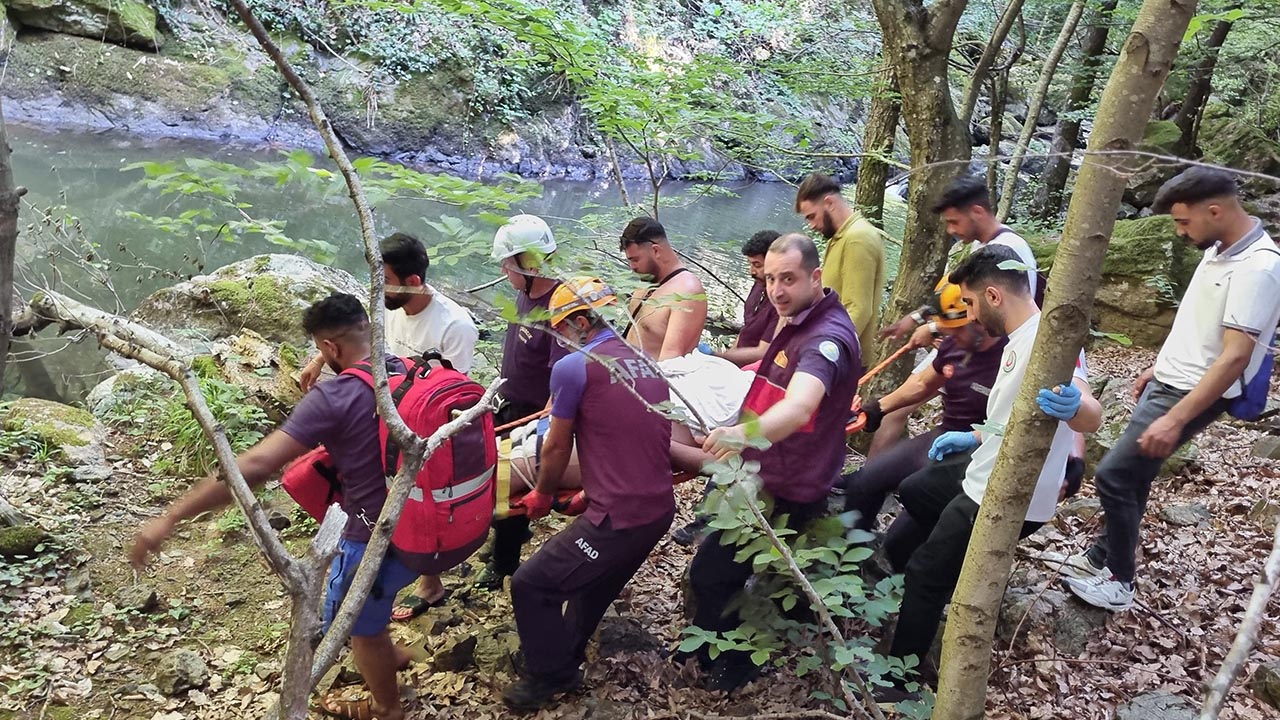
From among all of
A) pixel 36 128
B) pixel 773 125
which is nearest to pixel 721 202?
pixel 36 128

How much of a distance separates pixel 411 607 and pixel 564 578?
1.30 m

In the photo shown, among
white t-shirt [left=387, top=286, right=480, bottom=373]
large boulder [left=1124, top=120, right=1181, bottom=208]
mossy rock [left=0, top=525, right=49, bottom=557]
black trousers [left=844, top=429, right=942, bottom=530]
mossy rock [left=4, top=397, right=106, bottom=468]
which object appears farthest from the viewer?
large boulder [left=1124, top=120, right=1181, bottom=208]

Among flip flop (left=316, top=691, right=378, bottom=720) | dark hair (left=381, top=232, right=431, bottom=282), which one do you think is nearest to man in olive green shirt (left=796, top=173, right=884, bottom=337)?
dark hair (left=381, top=232, right=431, bottom=282)

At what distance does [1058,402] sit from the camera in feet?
5.60

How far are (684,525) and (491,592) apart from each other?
127 centimetres

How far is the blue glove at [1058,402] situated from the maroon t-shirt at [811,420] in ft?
3.82

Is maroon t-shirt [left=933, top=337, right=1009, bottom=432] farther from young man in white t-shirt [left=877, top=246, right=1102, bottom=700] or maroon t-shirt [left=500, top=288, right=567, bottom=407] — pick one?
maroon t-shirt [left=500, top=288, right=567, bottom=407]

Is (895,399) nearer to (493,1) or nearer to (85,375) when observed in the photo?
(493,1)

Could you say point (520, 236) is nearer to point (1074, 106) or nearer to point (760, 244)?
point (760, 244)

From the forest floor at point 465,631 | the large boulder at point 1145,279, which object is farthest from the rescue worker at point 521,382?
the large boulder at point 1145,279

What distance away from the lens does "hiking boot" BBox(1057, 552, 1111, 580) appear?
3613 millimetres

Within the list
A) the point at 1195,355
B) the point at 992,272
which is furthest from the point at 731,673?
the point at 1195,355

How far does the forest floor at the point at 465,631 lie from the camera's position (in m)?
3.18

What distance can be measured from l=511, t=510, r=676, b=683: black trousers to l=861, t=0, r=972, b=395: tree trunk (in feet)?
7.26
